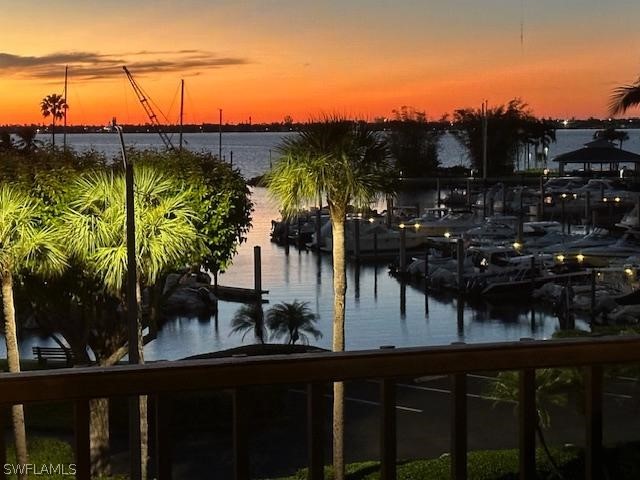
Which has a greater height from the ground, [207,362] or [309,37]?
[309,37]

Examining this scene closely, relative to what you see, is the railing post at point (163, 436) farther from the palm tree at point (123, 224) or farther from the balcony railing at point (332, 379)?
the palm tree at point (123, 224)

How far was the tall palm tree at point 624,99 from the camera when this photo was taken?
21.6m

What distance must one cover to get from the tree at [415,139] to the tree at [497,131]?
262cm

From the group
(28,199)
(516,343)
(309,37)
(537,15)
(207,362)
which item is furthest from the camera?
(309,37)

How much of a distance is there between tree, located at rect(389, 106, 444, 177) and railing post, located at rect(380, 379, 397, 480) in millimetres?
65253

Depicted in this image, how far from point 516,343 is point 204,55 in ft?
157

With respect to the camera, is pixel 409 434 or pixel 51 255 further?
pixel 409 434

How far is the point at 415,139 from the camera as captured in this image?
76.4 m

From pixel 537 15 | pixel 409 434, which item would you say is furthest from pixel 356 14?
pixel 409 434

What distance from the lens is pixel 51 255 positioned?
11656 millimetres

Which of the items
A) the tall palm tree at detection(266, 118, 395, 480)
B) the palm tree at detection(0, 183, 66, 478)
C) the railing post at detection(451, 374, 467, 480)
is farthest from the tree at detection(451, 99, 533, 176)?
the railing post at detection(451, 374, 467, 480)

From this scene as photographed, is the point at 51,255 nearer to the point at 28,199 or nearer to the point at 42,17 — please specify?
the point at 28,199

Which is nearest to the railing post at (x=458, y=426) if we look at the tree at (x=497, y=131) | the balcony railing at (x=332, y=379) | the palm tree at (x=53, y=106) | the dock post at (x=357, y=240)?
the balcony railing at (x=332, y=379)

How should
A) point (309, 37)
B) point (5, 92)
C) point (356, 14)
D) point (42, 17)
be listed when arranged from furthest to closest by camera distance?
1. point (309, 37)
2. point (5, 92)
3. point (356, 14)
4. point (42, 17)
